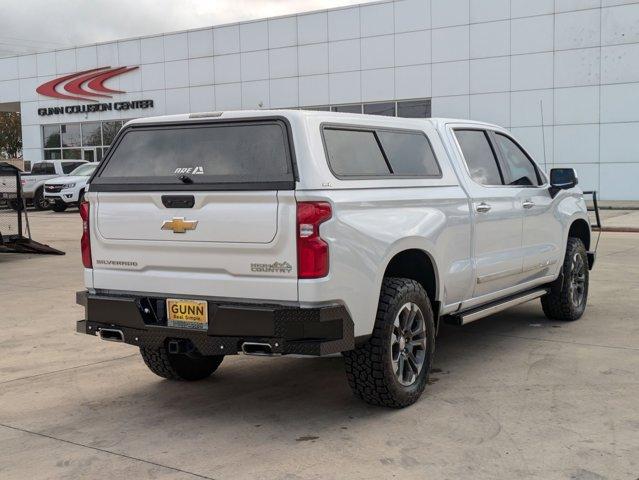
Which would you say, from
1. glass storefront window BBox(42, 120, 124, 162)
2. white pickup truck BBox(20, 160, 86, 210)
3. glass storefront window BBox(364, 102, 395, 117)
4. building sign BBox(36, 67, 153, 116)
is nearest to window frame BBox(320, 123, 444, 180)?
white pickup truck BBox(20, 160, 86, 210)

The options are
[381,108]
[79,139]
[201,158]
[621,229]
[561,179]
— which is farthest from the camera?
[79,139]

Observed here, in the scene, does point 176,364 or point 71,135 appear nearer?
point 176,364

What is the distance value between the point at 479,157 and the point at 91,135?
35527 millimetres

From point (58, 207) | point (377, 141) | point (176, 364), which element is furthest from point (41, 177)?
point (377, 141)

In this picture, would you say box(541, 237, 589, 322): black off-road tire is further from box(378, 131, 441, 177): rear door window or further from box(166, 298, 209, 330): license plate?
box(166, 298, 209, 330): license plate

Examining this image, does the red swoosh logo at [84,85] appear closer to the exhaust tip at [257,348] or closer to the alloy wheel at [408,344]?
the alloy wheel at [408,344]

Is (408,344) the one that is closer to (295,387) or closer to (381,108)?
(295,387)

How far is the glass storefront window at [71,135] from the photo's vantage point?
129 ft

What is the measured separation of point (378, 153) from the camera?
5156mm

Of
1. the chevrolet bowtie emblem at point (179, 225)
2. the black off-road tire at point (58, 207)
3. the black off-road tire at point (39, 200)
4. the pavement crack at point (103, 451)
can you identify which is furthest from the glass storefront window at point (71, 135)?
the chevrolet bowtie emblem at point (179, 225)

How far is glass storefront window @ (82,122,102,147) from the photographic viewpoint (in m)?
38.8

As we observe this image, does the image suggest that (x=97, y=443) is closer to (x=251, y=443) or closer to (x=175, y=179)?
(x=251, y=443)

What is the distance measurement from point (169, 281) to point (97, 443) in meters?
1.04

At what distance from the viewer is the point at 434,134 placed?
230 inches
